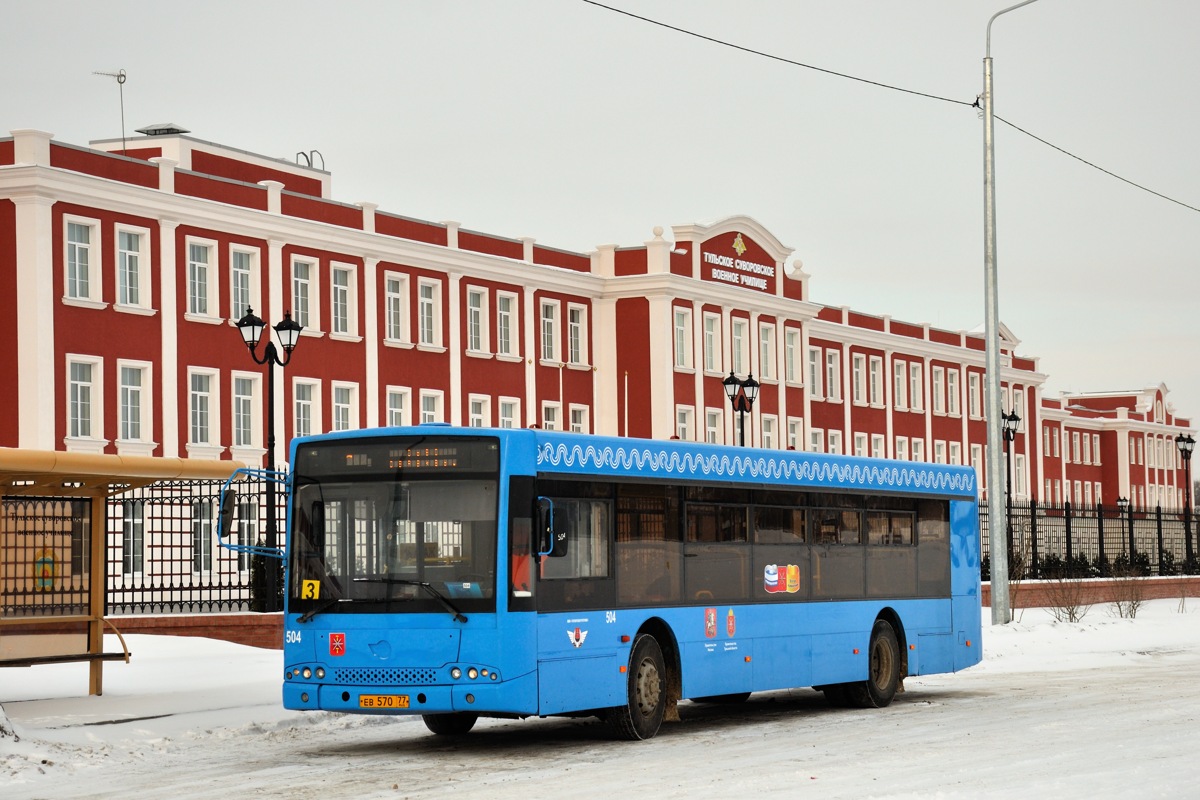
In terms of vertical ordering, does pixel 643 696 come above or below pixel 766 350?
below

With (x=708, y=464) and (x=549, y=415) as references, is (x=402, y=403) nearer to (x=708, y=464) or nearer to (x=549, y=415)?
(x=549, y=415)

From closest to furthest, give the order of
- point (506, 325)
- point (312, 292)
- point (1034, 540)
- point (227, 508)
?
point (227, 508), point (1034, 540), point (312, 292), point (506, 325)

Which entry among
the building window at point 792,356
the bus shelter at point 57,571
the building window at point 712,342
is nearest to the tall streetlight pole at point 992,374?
the bus shelter at point 57,571

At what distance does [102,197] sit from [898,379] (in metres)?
46.6

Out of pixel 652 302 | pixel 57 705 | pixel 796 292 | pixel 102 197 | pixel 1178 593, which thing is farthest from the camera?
pixel 796 292

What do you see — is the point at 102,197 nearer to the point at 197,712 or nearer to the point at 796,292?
the point at 197,712

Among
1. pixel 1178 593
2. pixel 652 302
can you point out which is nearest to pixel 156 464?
pixel 1178 593

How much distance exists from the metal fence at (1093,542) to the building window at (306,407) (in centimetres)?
1832

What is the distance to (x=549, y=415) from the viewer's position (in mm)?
60812

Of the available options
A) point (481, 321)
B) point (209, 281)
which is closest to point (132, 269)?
point (209, 281)

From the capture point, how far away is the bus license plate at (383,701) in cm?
1498

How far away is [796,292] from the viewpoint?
235 feet

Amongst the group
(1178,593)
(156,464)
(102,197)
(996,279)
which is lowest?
(1178,593)

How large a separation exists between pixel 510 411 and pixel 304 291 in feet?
33.3
